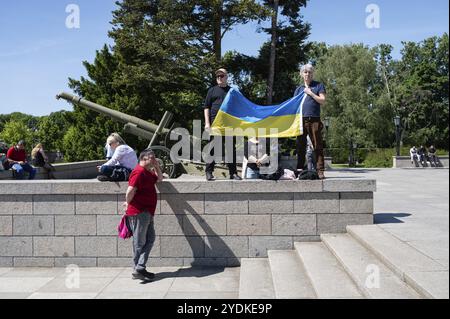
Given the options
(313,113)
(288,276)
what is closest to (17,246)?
(288,276)

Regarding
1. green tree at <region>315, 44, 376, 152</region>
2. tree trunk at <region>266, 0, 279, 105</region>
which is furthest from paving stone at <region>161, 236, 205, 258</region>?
green tree at <region>315, 44, 376, 152</region>

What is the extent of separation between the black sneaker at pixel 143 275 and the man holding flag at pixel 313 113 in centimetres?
318

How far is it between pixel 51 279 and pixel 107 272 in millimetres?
851

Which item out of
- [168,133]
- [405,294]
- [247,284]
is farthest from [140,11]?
[405,294]

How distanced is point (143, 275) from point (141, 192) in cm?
128

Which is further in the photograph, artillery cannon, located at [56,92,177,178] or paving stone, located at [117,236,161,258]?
artillery cannon, located at [56,92,177,178]

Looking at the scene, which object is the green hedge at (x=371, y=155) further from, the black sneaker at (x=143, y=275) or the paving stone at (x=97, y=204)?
the black sneaker at (x=143, y=275)

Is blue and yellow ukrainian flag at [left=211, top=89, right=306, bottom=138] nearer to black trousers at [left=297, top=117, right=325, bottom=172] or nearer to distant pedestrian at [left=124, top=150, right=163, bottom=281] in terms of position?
black trousers at [left=297, top=117, right=325, bottom=172]

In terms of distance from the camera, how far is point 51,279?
664 centimetres

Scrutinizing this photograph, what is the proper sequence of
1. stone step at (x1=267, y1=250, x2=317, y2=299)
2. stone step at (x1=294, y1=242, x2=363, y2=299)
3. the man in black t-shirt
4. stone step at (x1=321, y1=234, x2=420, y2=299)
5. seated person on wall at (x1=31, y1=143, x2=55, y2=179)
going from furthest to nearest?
seated person on wall at (x1=31, y1=143, x2=55, y2=179)
the man in black t-shirt
stone step at (x1=267, y1=250, x2=317, y2=299)
stone step at (x1=294, y1=242, x2=363, y2=299)
stone step at (x1=321, y1=234, x2=420, y2=299)

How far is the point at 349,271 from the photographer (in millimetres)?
5223

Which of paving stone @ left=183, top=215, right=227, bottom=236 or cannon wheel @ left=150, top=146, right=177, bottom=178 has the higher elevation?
cannon wheel @ left=150, top=146, right=177, bottom=178

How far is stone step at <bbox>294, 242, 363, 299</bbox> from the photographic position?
15.6 ft

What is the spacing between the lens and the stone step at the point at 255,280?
536cm
